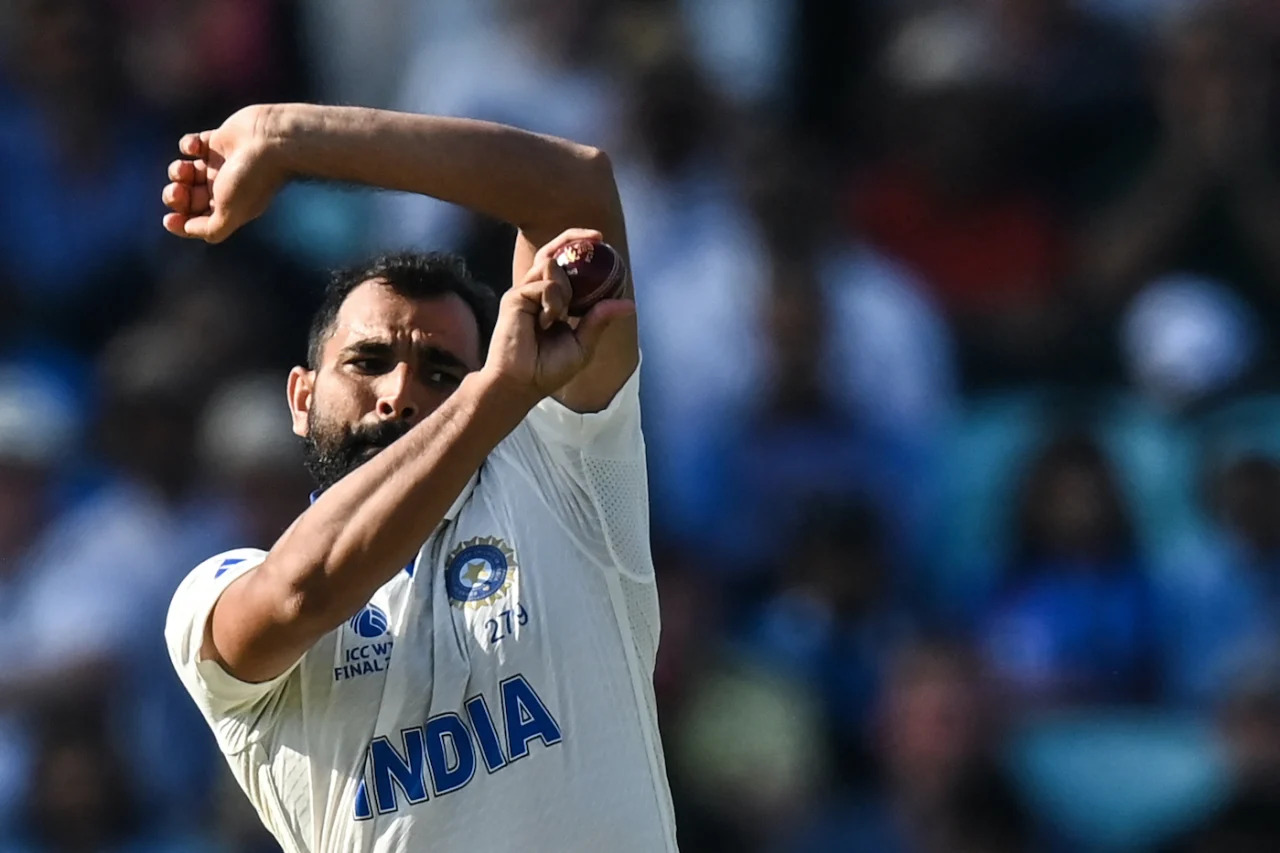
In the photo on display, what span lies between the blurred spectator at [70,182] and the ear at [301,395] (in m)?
3.65

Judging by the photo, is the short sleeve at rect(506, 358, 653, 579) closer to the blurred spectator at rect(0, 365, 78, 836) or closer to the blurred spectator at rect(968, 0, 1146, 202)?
the blurred spectator at rect(0, 365, 78, 836)

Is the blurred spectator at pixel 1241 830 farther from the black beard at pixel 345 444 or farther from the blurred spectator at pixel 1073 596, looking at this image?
the black beard at pixel 345 444

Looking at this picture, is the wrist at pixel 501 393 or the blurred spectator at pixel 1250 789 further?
the blurred spectator at pixel 1250 789

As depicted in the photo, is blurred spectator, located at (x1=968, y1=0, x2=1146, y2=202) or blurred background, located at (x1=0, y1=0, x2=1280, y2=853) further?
blurred spectator, located at (x1=968, y1=0, x2=1146, y2=202)

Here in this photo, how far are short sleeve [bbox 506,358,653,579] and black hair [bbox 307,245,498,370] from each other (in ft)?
1.59

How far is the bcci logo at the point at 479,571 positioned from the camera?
11.1 ft

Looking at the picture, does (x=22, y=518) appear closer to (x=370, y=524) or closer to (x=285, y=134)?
(x=285, y=134)

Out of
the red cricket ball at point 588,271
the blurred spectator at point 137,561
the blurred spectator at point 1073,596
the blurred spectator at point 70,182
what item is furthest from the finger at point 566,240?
the blurred spectator at point 70,182

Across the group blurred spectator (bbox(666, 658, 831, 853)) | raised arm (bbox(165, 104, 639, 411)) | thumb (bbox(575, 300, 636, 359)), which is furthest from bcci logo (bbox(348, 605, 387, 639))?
blurred spectator (bbox(666, 658, 831, 853))

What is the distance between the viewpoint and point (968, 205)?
7457mm

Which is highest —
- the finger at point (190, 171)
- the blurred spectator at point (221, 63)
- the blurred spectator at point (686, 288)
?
the blurred spectator at point (221, 63)

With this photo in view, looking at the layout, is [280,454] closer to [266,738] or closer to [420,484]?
[266,738]

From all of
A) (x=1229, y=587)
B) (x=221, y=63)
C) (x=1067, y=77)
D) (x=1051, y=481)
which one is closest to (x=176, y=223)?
(x=1051, y=481)

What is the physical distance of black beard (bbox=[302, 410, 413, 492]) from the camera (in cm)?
367
